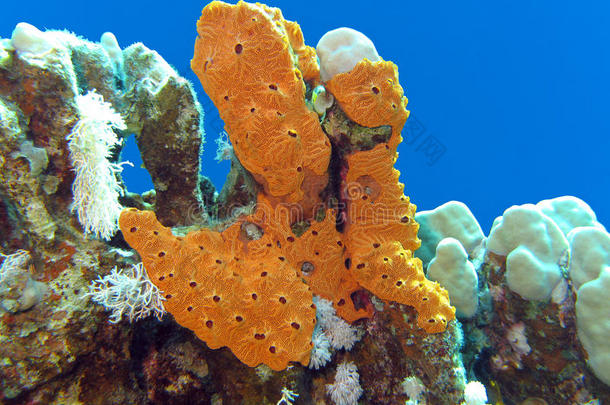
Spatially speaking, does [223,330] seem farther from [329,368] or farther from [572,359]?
[572,359]

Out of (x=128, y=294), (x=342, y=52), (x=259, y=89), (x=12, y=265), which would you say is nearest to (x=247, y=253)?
(x=128, y=294)

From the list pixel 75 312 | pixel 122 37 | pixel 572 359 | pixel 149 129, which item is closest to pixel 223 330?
pixel 75 312

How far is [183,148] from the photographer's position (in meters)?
2.72

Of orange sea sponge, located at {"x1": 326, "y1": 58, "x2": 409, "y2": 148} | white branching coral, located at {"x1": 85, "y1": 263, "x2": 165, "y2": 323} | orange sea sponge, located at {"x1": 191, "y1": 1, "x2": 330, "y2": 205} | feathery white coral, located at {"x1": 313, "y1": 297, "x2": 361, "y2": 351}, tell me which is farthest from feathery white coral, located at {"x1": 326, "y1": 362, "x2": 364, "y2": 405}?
orange sea sponge, located at {"x1": 326, "y1": 58, "x2": 409, "y2": 148}

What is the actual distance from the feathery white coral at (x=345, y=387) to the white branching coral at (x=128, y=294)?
1486mm

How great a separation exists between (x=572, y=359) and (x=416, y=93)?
43261 millimetres

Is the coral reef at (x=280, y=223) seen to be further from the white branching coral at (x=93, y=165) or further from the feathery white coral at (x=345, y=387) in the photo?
the feathery white coral at (x=345, y=387)

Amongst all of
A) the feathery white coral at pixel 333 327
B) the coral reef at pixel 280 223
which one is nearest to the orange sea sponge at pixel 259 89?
the coral reef at pixel 280 223

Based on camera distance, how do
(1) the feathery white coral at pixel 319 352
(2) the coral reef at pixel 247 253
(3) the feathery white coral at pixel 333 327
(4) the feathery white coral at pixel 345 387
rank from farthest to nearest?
(3) the feathery white coral at pixel 333 327 < (4) the feathery white coral at pixel 345 387 < (1) the feathery white coral at pixel 319 352 < (2) the coral reef at pixel 247 253

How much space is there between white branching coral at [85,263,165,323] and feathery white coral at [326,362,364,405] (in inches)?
58.5

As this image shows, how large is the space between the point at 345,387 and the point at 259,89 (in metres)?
2.39

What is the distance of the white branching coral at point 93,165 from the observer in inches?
85.7

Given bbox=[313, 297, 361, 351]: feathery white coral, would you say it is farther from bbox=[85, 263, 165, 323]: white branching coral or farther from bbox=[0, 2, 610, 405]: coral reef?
bbox=[85, 263, 165, 323]: white branching coral

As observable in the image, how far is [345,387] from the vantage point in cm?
257
